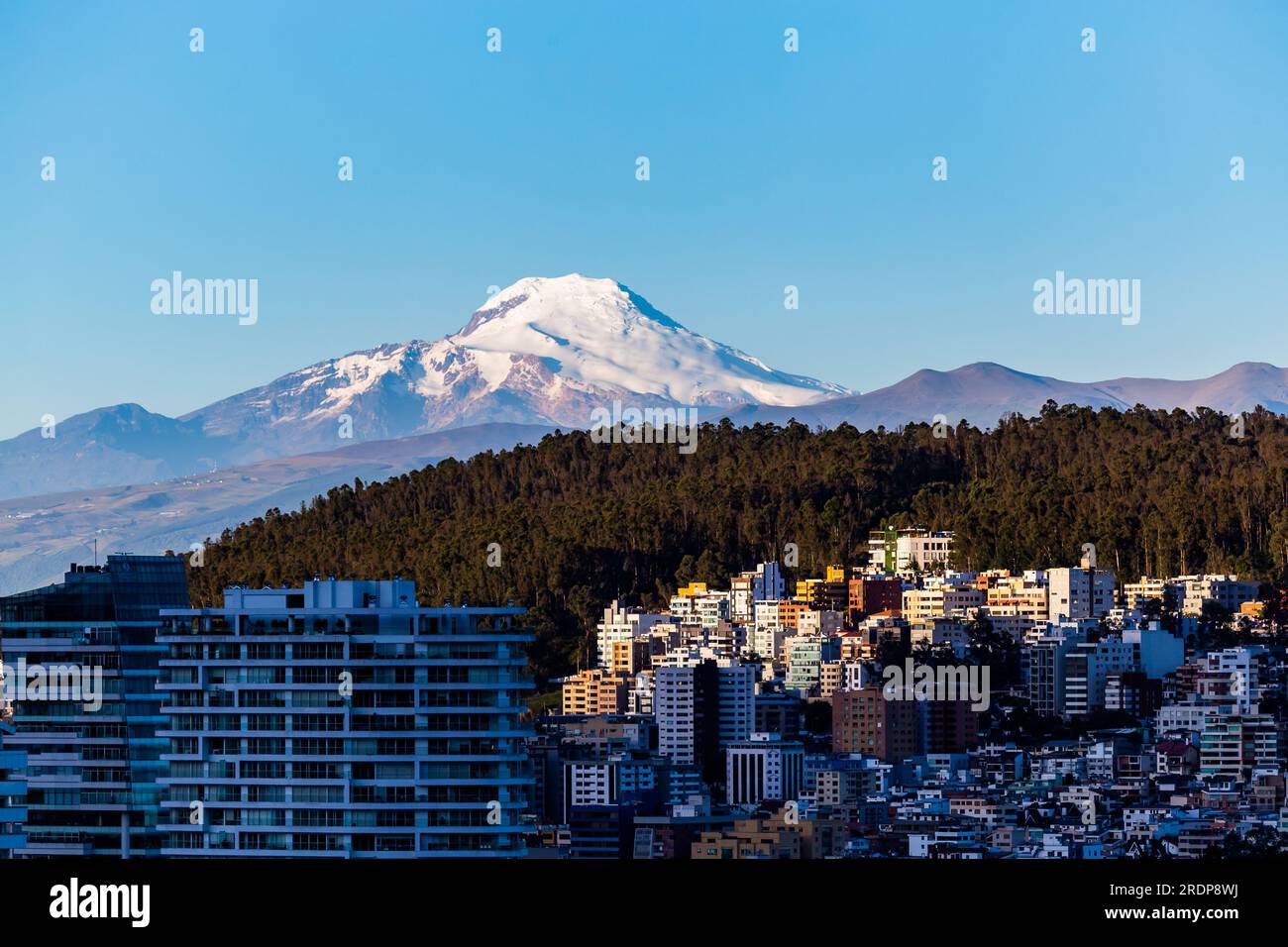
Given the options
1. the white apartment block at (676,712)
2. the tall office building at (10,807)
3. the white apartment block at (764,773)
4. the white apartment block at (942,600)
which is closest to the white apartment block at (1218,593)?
the white apartment block at (942,600)

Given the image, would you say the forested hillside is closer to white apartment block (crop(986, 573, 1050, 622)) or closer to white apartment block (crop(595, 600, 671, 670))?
white apartment block (crop(595, 600, 671, 670))

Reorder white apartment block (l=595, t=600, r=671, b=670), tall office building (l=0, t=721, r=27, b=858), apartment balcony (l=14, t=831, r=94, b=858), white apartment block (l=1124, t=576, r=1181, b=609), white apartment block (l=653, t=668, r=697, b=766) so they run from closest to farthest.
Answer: tall office building (l=0, t=721, r=27, b=858) → apartment balcony (l=14, t=831, r=94, b=858) → white apartment block (l=653, t=668, r=697, b=766) → white apartment block (l=595, t=600, r=671, b=670) → white apartment block (l=1124, t=576, r=1181, b=609)

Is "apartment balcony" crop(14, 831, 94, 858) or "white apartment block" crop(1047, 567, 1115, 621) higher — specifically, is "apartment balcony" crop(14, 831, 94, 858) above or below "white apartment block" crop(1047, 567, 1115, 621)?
below

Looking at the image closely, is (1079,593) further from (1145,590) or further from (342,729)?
(342,729)
